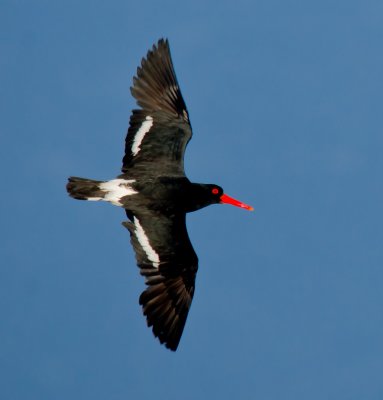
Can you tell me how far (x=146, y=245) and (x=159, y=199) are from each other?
906 millimetres

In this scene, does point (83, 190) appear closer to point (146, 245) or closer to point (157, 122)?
point (146, 245)

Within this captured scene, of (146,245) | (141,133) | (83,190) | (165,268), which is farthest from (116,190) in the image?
→ (165,268)

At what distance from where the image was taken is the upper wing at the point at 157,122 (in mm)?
23656

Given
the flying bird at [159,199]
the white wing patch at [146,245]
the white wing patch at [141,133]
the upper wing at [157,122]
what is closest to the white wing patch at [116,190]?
the flying bird at [159,199]

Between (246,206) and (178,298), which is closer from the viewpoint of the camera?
(178,298)

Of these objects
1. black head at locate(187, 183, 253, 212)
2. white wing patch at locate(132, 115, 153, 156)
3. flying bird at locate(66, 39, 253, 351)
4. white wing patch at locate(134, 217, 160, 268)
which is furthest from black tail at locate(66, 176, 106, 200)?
black head at locate(187, 183, 253, 212)

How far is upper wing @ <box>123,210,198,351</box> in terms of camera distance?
2261 centimetres

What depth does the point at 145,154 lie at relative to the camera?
2370 centimetres

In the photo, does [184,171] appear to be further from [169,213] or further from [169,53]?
[169,53]

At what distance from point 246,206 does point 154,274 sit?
116 inches

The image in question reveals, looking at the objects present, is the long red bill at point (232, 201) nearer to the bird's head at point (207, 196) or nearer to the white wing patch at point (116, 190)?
the bird's head at point (207, 196)

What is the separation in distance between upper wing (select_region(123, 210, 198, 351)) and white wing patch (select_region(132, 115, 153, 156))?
4.29ft

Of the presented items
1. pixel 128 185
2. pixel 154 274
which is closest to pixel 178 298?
pixel 154 274

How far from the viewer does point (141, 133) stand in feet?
78.3
